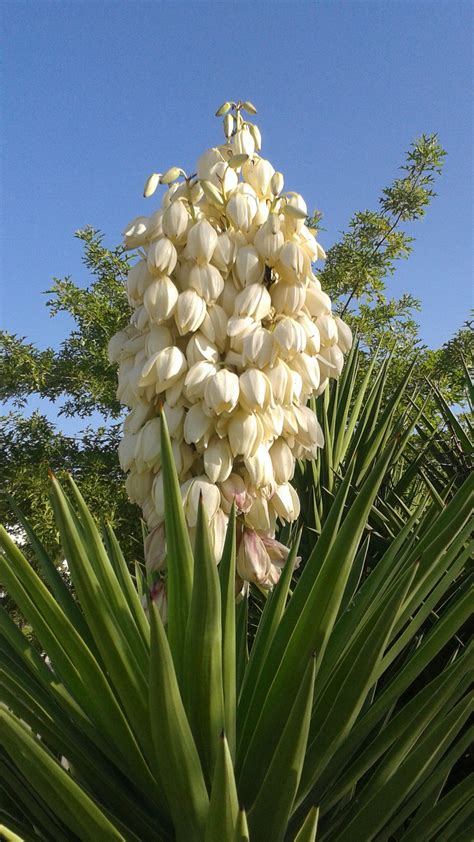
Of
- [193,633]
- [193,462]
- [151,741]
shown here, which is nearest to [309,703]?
[193,633]

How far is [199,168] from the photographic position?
1.45 m

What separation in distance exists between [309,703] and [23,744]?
350mm

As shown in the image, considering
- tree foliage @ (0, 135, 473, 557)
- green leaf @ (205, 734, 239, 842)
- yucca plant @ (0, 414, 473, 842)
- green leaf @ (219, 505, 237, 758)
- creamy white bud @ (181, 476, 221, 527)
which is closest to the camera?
green leaf @ (205, 734, 239, 842)

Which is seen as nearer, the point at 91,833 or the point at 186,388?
the point at 91,833

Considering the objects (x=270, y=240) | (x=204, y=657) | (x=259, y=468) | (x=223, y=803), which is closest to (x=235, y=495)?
(x=259, y=468)

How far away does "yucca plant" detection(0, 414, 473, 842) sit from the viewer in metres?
0.91

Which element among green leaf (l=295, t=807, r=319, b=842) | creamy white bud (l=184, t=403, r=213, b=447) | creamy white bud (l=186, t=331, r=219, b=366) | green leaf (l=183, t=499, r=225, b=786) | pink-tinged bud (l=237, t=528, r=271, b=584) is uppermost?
creamy white bud (l=186, t=331, r=219, b=366)

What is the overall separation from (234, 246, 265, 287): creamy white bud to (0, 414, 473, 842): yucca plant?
0.42 meters

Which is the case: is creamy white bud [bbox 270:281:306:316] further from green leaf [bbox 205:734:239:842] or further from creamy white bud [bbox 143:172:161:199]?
green leaf [bbox 205:734:239:842]

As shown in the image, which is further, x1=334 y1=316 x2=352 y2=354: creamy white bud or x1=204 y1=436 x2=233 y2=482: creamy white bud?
x1=334 y1=316 x2=352 y2=354: creamy white bud

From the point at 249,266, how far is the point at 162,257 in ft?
0.54

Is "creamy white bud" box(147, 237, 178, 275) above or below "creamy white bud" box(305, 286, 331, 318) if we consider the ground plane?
above

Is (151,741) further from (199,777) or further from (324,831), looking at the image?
(324,831)

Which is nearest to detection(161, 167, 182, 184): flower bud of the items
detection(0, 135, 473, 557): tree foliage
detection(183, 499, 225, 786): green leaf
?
detection(183, 499, 225, 786): green leaf
